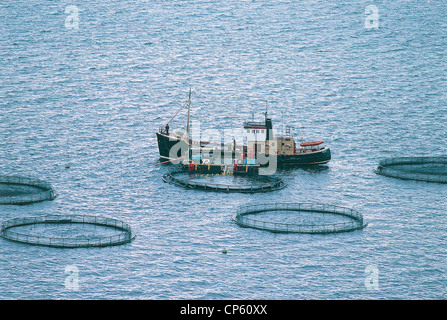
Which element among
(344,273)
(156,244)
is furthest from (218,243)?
Answer: (344,273)

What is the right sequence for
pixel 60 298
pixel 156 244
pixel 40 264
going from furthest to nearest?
pixel 156 244, pixel 40 264, pixel 60 298

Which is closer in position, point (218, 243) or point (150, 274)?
point (150, 274)

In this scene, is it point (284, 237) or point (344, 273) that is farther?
point (284, 237)
